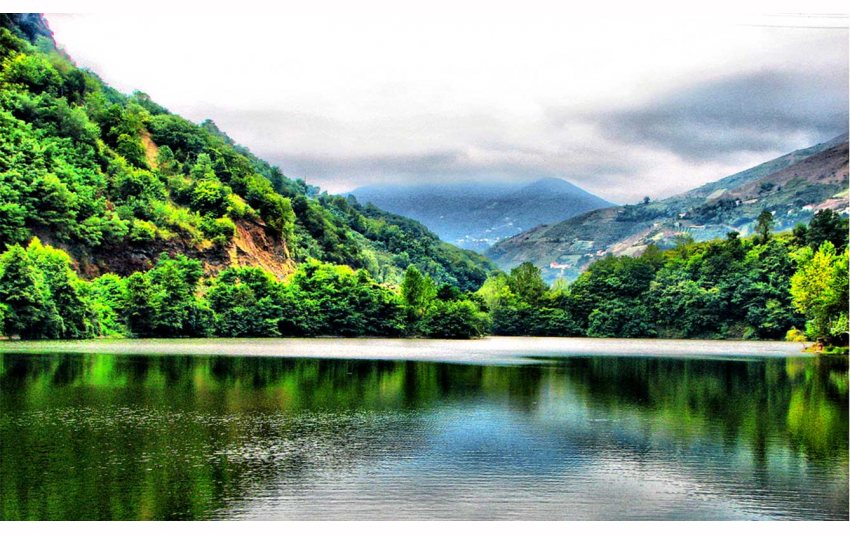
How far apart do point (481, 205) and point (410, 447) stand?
41373 millimetres

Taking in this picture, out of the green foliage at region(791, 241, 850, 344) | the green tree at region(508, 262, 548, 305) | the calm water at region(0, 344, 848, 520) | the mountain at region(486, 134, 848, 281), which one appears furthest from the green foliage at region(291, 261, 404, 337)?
the calm water at region(0, 344, 848, 520)

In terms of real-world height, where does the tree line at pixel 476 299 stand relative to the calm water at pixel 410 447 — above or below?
above

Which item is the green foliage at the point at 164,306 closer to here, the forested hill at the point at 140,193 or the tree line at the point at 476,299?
the tree line at the point at 476,299

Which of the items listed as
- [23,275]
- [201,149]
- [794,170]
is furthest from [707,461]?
[201,149]

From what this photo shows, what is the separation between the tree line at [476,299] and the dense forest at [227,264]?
68 mm

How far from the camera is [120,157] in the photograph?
35625 mm

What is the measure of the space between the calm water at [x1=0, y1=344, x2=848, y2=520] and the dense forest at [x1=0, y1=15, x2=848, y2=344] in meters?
10.8

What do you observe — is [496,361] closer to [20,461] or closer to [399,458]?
[399,458]

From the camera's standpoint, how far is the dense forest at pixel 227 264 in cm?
2659

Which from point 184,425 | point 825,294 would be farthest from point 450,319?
point 184,425

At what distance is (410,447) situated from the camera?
9.34m

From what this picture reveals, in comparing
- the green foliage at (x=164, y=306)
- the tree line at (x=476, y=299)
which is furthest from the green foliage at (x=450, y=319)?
the green foliage at (x=164, y=306)

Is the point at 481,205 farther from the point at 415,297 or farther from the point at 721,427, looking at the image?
the point at 721,427

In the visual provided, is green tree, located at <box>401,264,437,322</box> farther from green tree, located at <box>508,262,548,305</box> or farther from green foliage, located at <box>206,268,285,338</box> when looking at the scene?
green tree, located at <box>508,262,548,305</box>
